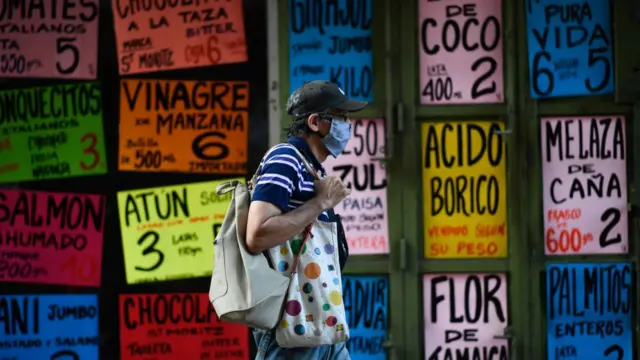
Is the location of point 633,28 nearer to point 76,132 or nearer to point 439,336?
point 439,336

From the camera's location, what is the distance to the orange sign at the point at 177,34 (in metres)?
6.02

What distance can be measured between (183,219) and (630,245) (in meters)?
2.52

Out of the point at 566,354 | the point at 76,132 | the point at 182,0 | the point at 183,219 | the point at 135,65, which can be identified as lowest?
the point at 566,354

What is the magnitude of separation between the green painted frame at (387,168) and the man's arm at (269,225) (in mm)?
2354

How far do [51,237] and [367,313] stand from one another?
1852 mm

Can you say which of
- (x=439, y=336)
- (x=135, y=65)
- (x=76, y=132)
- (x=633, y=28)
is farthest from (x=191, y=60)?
(x=633, y=28)

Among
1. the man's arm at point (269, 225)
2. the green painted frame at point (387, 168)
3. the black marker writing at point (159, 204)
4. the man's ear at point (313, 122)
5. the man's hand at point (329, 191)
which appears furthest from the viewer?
the black marker writing at point (159, 204)

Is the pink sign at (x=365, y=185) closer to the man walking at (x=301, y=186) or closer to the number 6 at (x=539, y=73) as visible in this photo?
the number 6 at (x=539, y=73)

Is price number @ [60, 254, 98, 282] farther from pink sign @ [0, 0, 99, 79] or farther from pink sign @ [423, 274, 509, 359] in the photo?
pink sign @ [423, 274, 509, 359]

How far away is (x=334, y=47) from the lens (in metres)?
5.96

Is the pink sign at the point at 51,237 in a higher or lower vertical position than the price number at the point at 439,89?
lower

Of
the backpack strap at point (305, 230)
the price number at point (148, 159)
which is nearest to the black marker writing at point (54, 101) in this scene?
the price number at point (148, 159)

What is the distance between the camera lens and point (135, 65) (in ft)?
19.8

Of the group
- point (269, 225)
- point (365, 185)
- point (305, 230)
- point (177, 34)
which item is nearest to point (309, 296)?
point (305, 230)
